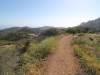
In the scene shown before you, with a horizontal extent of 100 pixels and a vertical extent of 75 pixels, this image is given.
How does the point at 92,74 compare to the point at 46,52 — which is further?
the point at 46,52

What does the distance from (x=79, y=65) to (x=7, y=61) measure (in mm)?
4646

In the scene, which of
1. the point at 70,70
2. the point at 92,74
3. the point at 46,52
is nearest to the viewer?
the point at 92,74

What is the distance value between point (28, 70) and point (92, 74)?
11.7 ft

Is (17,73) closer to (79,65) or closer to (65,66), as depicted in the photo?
(65,66)

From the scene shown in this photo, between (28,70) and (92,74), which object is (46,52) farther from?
(92,74)

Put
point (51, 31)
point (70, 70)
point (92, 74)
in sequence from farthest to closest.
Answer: point (51, 31) → point (70, 70) → point (92, 74)

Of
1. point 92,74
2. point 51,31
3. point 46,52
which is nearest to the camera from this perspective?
point 92,74

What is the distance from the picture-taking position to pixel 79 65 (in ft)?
33.7

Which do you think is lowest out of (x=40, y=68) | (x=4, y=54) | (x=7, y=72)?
(x=40, y=68)

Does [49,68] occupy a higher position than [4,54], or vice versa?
[4,54]

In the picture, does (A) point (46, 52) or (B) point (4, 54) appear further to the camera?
(A) point (46, 52)

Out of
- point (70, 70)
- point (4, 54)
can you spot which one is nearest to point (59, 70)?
point (70, 70)

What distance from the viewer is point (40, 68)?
399 inches

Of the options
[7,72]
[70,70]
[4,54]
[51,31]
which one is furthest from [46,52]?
[51,31]
